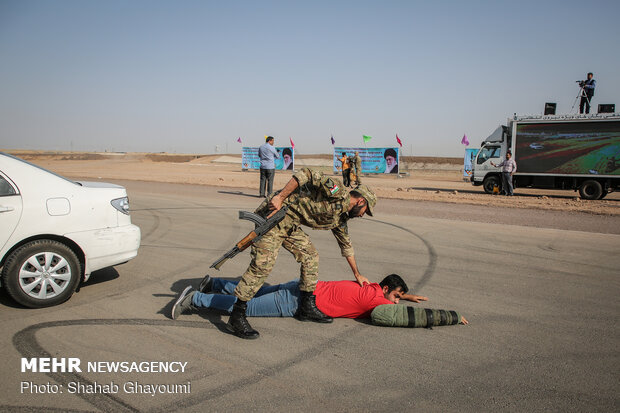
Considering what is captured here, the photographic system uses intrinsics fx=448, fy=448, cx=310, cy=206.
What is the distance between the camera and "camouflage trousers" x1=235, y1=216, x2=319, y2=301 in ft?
13.1

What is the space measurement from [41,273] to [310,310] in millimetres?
2722

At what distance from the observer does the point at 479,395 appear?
10.2 ft

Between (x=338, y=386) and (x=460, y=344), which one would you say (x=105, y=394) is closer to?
(x=338, y=386)

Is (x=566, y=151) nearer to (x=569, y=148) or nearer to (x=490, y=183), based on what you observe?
(x=569, y=148)

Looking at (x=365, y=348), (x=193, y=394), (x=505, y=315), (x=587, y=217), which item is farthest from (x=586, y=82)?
(x=193, y=394)

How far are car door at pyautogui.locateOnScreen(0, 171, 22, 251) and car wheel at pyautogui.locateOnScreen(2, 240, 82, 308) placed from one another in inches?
7.5

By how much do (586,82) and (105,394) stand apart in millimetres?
22210

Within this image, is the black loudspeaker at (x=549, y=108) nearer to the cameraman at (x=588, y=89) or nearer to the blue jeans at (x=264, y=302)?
the cameraman at (x=588, y=89)

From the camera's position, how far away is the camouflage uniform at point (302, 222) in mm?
3969

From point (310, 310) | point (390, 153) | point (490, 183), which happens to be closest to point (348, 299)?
point (310, 310)

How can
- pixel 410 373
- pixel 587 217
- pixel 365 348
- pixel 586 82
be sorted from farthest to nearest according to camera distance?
pixel 586 82
pixel 587 217
pixel 365 348
pixel 410 373

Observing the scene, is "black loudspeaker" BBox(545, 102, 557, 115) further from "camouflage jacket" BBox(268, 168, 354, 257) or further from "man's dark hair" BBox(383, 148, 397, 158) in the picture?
"camouflage jacket" BBox(268, 168, 354, 257)

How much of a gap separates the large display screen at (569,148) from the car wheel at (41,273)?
19.6 meters

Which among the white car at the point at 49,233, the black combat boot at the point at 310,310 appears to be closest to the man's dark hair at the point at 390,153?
the white car at the point at 49,233
